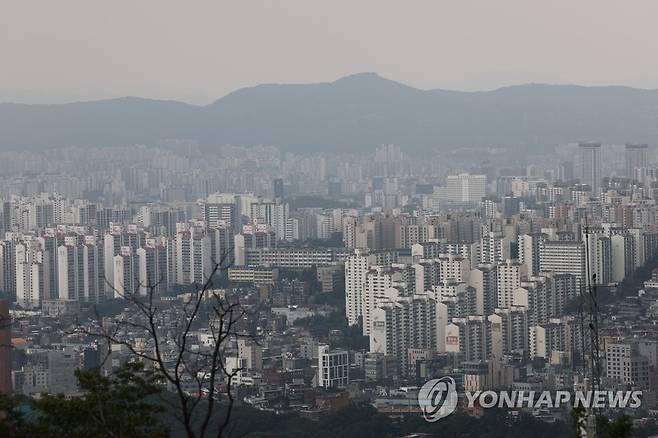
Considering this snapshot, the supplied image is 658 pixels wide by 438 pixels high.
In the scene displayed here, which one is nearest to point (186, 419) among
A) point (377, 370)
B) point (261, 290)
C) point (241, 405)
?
point (241, 405)

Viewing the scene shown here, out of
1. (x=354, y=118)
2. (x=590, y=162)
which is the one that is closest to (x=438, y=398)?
(x=590, y=162)

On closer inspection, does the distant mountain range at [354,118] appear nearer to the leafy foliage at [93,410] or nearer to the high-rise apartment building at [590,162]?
the high-rise apartment building at [590,162]

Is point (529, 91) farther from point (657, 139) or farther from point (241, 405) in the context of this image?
point (241, 405)

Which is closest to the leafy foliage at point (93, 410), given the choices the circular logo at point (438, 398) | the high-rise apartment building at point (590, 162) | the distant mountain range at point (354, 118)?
the circular logo at point (438, 398)

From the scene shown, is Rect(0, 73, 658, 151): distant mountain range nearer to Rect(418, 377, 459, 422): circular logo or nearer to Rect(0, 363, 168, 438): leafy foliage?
Rect(418, 377, 459, 422): circular logo

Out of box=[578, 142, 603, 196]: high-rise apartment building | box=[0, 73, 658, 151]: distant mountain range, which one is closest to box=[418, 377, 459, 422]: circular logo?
box=[578, 142, 603, 196]: high-rise apartment building

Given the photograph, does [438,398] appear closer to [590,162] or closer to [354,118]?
[590,162]
